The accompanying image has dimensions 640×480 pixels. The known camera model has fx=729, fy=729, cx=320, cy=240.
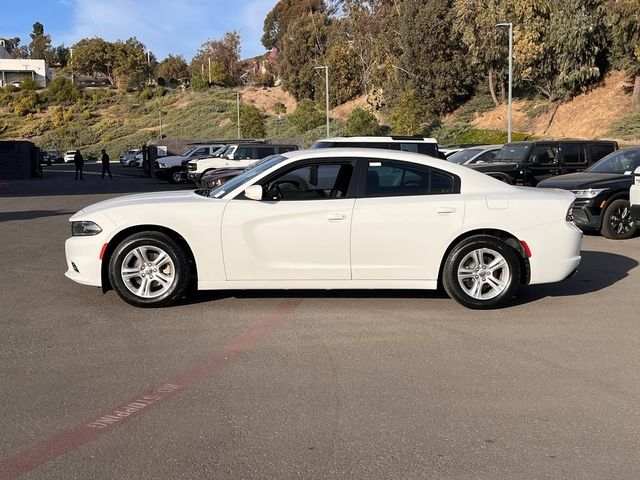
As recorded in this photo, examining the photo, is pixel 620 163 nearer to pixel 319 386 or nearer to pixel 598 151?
pixel 598 151

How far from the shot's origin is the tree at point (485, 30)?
47.5 m

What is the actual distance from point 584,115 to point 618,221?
36.1 meters

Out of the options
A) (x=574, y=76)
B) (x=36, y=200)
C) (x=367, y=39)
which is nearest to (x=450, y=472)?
(x=36, y=200)

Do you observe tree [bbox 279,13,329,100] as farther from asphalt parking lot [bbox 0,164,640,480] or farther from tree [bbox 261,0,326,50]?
asphalt parking lot [bbox 0,164,640,480]

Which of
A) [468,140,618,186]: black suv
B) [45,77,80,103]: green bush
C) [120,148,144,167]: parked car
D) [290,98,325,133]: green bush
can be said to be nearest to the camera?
[468,140,618,186]: black suv

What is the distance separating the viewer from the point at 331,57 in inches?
2820

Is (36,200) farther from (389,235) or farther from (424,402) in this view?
(424,402)

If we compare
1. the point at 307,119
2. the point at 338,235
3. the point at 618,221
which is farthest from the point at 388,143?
the point at 307,119

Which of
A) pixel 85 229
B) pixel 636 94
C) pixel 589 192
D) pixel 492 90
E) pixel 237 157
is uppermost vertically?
pixel 492 90

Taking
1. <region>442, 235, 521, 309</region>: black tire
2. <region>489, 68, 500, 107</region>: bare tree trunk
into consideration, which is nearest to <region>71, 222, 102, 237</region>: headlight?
<region>442, 235, 521, 309</region>: black tire

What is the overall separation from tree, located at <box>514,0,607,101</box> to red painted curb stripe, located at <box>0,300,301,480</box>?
43.4 metres

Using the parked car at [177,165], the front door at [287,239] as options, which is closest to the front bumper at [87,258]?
the front door at [287,239]

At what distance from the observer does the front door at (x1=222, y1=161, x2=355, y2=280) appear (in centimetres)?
719

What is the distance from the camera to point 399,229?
724cm
